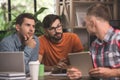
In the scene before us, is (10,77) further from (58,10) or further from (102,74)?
(58,10)

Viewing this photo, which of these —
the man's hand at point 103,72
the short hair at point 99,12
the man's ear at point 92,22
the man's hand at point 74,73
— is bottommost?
the man's hand at point 74,73

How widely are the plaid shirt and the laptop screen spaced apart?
0.63 metres

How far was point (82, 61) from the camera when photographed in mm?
2465

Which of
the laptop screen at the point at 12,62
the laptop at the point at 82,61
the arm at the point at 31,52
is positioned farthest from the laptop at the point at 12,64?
the arm at the point at 31,52

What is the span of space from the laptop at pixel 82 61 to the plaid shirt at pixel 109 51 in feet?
0.30

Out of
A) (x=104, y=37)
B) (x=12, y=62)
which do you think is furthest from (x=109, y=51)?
(x=12, y=62)

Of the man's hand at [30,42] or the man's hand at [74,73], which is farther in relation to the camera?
the man's hand at [30,42]

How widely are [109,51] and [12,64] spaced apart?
772 millimetres

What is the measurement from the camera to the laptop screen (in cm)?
232

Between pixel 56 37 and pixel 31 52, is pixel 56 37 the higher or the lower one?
the higher one

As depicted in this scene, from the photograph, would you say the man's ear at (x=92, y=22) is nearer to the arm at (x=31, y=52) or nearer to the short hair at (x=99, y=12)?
the short hair at (x=99, y=12)

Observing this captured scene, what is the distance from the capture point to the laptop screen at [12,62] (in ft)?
7.62

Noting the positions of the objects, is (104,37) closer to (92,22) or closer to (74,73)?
(92,22)

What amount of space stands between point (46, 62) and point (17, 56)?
130cm
